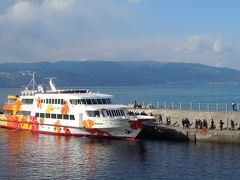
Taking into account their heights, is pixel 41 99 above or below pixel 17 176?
above

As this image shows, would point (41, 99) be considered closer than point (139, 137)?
No

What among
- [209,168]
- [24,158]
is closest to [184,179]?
[209,168]

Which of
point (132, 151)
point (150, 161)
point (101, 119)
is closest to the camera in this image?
point (150, 161)

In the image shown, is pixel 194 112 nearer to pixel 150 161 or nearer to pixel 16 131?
pixel 150 161

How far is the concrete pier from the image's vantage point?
1993 inches

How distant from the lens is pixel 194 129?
5338 centimetres

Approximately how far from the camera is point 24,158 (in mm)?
44688

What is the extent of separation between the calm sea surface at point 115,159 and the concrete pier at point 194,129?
1267mm

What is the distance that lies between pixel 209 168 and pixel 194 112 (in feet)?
62.2

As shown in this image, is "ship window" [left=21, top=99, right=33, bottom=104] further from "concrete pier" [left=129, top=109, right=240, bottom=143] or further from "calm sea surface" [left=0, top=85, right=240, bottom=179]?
"concrete pier" [left=129, top=109, right=240, bottom=143]

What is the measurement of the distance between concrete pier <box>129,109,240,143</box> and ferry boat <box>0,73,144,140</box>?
11.0 ft

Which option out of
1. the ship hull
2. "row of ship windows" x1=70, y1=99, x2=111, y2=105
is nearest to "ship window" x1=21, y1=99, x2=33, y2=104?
the ship hull

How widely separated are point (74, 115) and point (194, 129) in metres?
14.2

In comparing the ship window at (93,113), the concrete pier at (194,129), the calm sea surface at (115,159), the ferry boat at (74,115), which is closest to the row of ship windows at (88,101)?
the ferry boat at (74,115)
